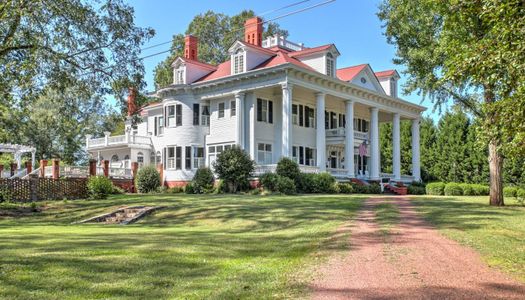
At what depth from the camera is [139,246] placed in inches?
360

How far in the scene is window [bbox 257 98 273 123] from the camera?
3341cm

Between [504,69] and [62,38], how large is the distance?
1682 centimetres

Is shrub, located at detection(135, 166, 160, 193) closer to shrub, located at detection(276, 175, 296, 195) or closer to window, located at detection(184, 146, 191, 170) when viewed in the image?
window, located at detection(184, 146, 191, 170)

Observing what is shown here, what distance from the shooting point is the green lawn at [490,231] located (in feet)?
25.6

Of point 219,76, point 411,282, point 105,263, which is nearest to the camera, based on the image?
point 411,282

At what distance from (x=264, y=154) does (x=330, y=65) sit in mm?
7854

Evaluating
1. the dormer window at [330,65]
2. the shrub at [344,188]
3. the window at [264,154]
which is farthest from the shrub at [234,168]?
the dormer window at [330,65]

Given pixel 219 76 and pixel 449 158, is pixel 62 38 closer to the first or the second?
pixel 219 76

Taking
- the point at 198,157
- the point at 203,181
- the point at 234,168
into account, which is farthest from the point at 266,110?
the point at 234,168

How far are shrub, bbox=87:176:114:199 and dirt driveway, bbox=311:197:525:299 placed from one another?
60.2 feet

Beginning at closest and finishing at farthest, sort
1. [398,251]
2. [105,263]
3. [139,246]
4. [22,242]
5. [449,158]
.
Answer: [105,263]
[398,251]
[139,246]
[22,242]
[449,158]

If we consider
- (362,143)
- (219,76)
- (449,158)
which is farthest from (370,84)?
(219,76)

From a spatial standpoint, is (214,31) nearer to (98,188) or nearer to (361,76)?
(361,76)

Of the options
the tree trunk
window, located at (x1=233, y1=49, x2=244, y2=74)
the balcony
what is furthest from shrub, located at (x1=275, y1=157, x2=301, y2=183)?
the balcony
